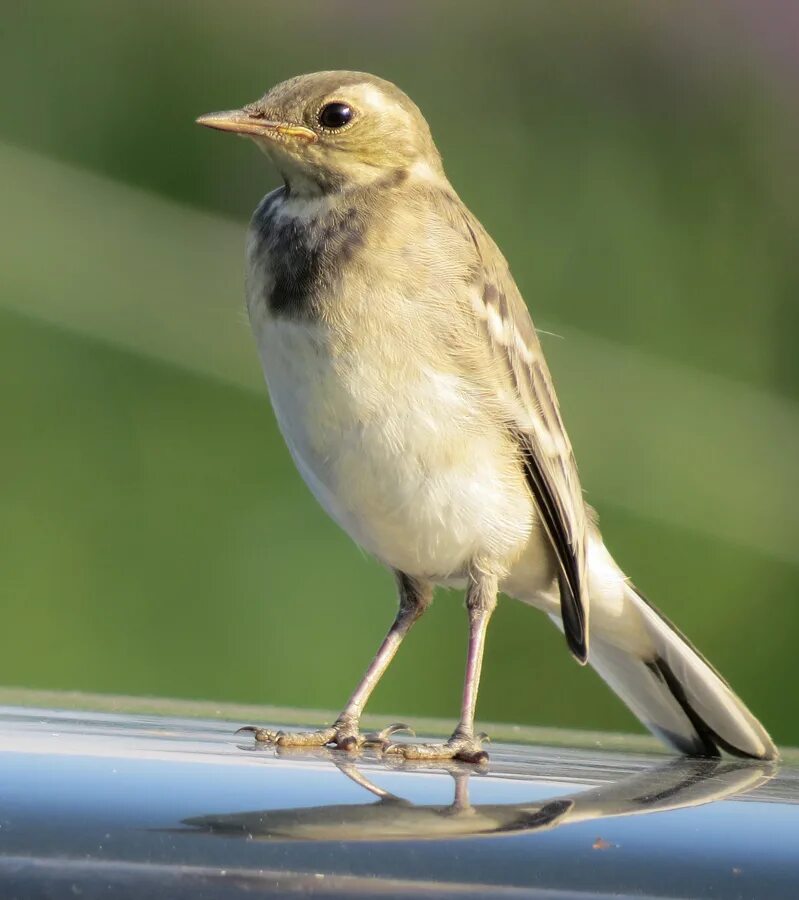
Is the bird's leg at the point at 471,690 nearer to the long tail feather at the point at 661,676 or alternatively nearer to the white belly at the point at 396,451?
the white belly at the point at 396,451

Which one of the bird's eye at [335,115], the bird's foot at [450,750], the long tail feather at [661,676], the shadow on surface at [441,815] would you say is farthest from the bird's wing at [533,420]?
the shadow on surface at [441,815]

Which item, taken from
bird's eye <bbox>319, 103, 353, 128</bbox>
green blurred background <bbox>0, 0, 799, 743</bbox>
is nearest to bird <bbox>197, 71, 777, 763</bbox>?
bird's eye <bbox>319, 103, 353, 128</bbox>

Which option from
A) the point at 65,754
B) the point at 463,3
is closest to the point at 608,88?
the point at 463,3

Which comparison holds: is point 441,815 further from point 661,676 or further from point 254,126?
point 254,126

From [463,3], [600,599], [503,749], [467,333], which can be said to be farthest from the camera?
[463,3]

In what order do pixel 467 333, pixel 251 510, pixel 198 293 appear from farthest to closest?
pixel 198 293 → pixel 251 510 → pixel 467 333

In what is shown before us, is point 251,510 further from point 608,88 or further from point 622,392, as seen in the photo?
point 608,88

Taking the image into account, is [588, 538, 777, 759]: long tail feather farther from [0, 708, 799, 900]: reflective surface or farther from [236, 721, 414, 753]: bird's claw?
[0, 708, 799, 900]: reflective surface
